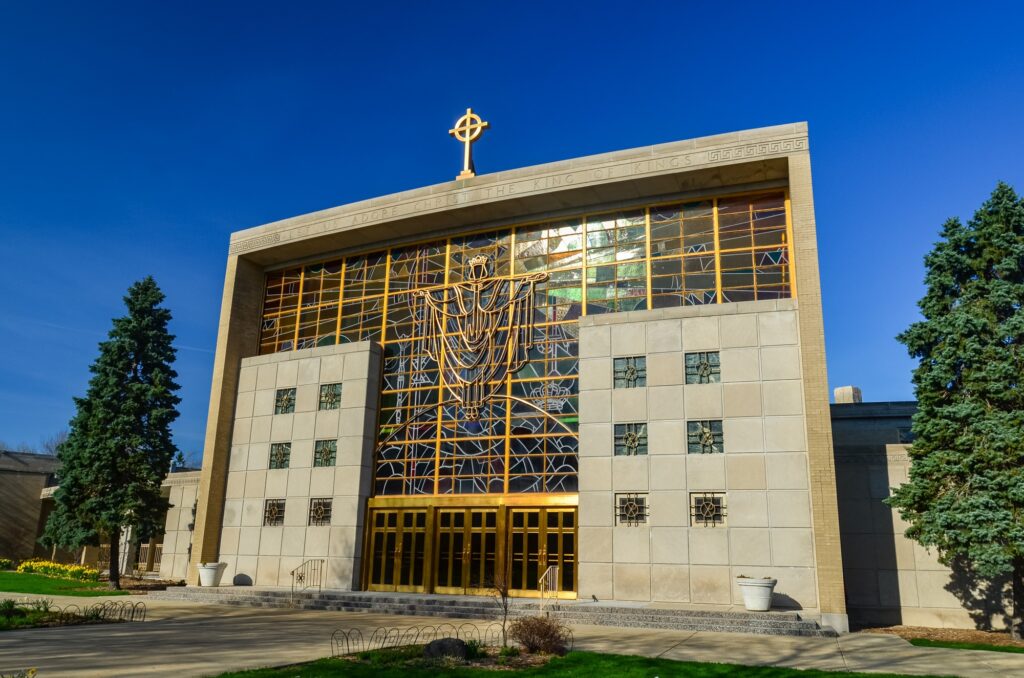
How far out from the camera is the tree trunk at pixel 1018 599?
1753 centimetres

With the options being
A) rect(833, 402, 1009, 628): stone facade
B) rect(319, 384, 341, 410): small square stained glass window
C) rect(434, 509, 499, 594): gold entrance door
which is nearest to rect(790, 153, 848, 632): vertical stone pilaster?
rect(833, 402, 1009, 628): stone facade

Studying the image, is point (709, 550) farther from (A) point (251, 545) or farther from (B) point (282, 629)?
(A) point (251, 545)

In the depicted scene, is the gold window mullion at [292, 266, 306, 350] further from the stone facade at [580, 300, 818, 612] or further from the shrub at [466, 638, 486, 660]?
the shrub at [466, 638, 486, 660]

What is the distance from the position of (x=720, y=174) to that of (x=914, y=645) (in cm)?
1334

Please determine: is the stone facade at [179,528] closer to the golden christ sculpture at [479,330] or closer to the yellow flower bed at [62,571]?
the yellow flower bed at [62,571]

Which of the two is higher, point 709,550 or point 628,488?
point 628,488

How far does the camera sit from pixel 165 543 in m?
32.2

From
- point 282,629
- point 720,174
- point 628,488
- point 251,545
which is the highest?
point 720,174

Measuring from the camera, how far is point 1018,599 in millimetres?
17641

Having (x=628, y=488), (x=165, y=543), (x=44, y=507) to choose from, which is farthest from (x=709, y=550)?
(x=44, y=507)

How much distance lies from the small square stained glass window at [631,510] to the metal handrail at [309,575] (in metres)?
9.79

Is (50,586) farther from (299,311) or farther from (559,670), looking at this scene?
(559,670)

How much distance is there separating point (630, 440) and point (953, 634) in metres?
8.87

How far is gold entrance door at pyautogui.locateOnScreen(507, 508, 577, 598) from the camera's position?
882 inches
